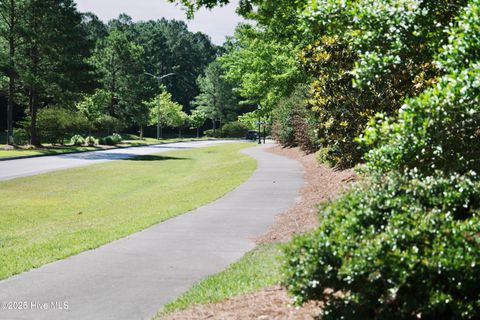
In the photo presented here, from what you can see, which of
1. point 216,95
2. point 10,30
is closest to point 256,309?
point 10,30

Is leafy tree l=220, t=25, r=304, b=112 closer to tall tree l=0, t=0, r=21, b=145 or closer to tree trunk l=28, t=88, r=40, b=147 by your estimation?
tree trunk l=28, t=88, r=40, b=147

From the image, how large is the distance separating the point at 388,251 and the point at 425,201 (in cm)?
81

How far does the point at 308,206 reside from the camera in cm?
1181

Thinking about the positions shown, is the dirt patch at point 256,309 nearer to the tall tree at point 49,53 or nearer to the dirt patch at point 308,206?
the dirt patch at point 308,206

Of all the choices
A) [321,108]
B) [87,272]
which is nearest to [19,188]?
[321,108]

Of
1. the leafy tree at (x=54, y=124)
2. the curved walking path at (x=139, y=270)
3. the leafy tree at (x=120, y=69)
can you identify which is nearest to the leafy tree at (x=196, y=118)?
the leafy tree at (x=120, y=69)

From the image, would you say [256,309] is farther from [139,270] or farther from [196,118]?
[196,118]

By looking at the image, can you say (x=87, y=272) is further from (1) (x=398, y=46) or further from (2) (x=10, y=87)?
(2) (x=10, y=87)

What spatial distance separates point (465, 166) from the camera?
543 centimetres

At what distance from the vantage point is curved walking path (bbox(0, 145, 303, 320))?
19.0 ft

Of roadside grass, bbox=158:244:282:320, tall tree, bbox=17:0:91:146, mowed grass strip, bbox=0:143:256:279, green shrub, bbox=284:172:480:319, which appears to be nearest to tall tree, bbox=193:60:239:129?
tall tree, bbox=17:0:91:146

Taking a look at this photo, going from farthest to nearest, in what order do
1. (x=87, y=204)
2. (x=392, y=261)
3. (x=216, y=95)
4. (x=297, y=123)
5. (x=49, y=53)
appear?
(x=216, y=95)
(x=49, y=53)
(x=297, y=123)
(x=87, y=204)
(x=392, y=261)

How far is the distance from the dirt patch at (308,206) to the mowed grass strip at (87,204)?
249 centimetres

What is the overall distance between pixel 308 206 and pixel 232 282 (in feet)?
18.5
